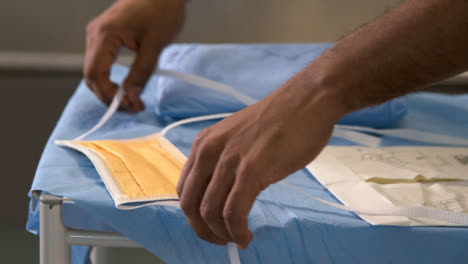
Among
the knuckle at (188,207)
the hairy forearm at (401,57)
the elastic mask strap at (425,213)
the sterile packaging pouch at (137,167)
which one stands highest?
the hairy forearm at (401,57)

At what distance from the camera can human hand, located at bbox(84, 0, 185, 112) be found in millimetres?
979

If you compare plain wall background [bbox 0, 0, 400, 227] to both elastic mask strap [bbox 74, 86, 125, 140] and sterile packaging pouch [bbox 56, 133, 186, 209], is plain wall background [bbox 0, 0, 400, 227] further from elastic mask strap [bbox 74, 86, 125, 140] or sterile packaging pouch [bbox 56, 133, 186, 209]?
sterile packaging pouch [bbox 56, 133, 186, 209]

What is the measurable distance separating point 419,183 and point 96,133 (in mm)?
511

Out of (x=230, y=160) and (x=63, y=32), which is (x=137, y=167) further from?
(x=63, y=32)

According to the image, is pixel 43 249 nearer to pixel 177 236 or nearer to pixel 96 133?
pixel 177 236

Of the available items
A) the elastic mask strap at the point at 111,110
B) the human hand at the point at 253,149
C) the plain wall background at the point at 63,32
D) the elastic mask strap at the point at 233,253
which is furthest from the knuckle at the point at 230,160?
the plain wall background at the point at 63,32

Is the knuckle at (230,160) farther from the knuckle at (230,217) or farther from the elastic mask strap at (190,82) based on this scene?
the elastic mask strap at (190,82)

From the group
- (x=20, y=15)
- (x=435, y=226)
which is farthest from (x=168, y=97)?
(x=20, y=15)

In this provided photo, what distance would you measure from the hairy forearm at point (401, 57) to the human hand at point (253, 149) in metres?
0.02

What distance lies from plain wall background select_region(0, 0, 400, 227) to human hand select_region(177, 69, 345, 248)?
1248 mm

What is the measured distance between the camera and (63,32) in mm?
1708

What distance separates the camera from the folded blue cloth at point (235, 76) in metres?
0.99

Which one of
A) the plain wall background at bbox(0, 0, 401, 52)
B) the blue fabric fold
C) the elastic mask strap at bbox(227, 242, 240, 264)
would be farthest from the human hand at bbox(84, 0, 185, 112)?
the plain wall background at bbox(0, 0, 401, 52)

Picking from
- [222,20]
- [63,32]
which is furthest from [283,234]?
[63,32]
